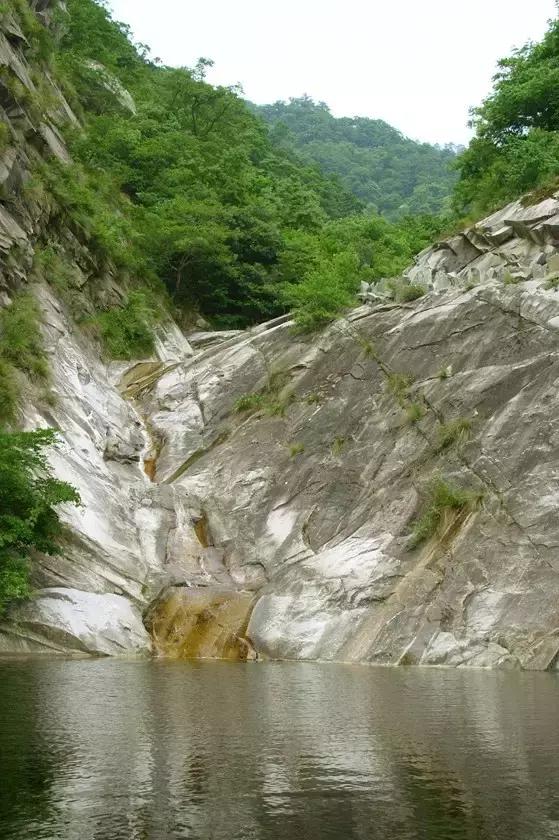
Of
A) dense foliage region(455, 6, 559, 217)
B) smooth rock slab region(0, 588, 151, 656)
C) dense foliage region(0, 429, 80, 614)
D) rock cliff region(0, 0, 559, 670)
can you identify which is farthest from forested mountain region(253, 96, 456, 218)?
smooth rock slab region(0, 588, 151, 656)

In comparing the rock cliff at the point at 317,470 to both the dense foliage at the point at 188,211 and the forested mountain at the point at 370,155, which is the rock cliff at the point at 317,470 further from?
the forested mountain at the point at 370,155

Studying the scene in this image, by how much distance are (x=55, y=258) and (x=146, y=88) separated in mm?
31080

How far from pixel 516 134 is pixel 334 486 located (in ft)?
77.7

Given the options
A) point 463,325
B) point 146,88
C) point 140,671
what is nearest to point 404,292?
point 463,325

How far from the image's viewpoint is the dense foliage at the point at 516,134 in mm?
34781

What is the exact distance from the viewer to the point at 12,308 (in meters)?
26.9

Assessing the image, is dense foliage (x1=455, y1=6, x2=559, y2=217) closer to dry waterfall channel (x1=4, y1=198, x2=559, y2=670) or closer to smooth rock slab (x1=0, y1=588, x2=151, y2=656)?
dry waterfall channel (x1=4, y1=198, x2=559, y2=670)

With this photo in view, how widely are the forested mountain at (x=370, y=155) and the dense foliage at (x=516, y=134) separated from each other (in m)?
40.1

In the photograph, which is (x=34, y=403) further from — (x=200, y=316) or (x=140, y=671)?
(x=200, y=316)

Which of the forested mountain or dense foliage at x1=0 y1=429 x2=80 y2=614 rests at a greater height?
the forested mountain

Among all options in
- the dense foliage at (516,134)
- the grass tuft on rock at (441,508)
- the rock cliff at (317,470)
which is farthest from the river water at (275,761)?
the dense foliage at (516,134)

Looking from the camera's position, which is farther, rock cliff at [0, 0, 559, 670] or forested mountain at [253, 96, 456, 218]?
forested mountain at [253, 96, 456, 218]

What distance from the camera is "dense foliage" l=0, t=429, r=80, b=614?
59.9 feet

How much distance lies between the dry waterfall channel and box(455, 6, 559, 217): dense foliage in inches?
137
